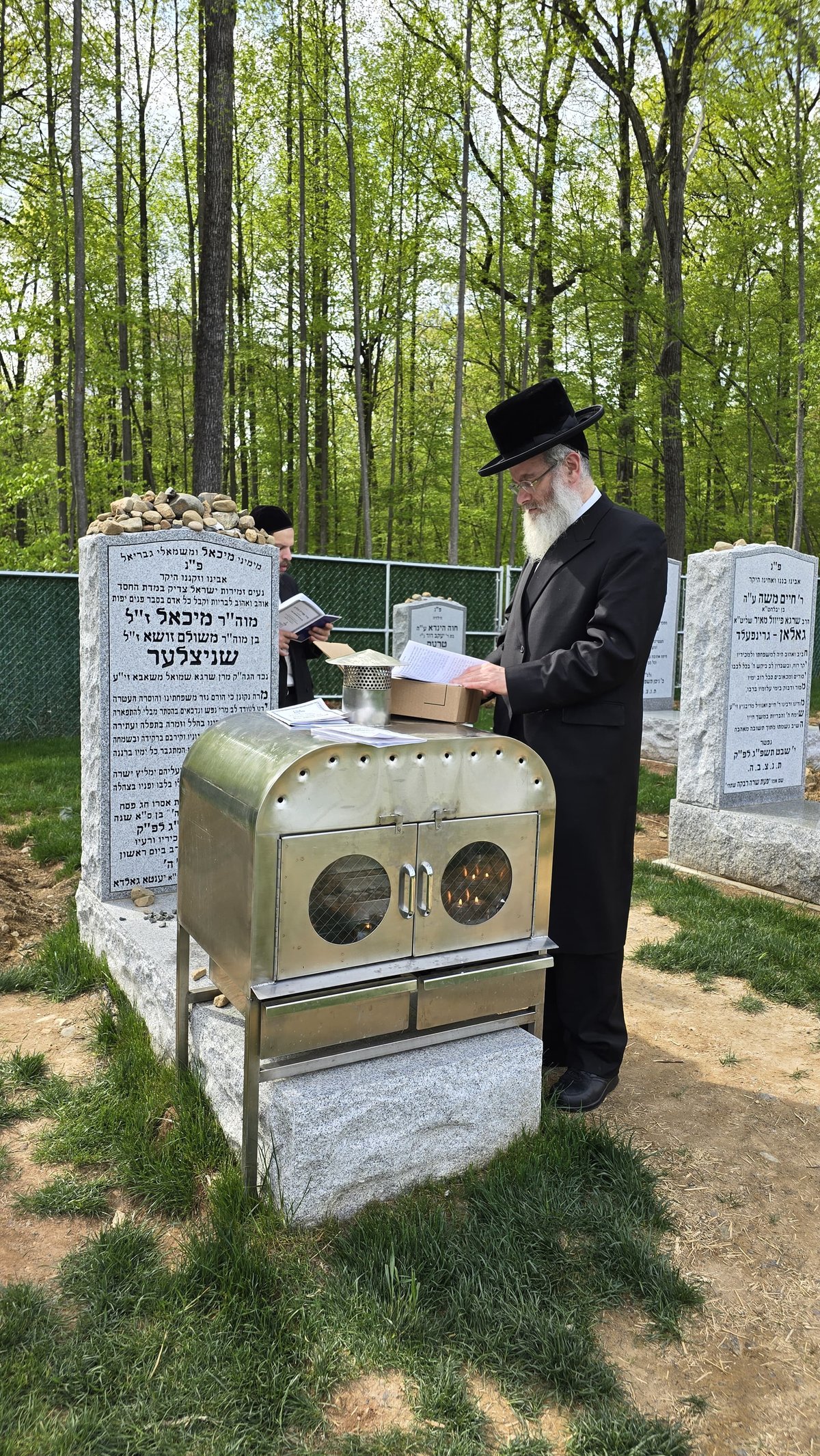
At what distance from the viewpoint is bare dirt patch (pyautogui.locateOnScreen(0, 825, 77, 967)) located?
487cm

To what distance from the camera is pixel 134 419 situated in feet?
85.9

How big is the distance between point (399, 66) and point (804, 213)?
8.52 m

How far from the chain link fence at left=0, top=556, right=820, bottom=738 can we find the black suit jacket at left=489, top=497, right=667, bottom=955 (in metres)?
4.72

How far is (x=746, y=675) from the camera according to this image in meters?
6.70

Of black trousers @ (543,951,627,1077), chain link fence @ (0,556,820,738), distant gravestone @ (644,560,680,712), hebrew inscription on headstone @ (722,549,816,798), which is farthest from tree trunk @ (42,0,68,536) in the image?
black trousers @ (543,951,627,1077)

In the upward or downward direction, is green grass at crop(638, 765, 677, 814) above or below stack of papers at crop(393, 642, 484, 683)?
below

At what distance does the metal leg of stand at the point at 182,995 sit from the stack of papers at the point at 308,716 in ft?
2.60

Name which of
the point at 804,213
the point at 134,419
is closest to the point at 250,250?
the point at 134,419

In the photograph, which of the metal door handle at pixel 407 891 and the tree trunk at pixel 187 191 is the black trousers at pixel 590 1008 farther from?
the tree trunk at pixel 187 191

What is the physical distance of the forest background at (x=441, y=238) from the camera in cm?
1634

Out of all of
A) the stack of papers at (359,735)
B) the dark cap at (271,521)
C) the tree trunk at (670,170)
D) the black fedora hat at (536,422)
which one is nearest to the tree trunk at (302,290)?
the tree trunk at (670,170)

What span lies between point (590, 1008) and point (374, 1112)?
103cm

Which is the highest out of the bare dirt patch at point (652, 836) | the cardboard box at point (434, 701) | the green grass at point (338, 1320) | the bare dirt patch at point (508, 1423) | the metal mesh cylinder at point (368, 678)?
the metal mesh cylinder at point (368, 678)

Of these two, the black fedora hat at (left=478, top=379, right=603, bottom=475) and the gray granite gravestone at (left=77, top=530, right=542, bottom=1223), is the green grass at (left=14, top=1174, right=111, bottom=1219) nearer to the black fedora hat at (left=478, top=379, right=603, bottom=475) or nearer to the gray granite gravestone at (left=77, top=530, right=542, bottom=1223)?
the gray granite gravestone at (left=77, top=530, right=542, bottom=1223)
